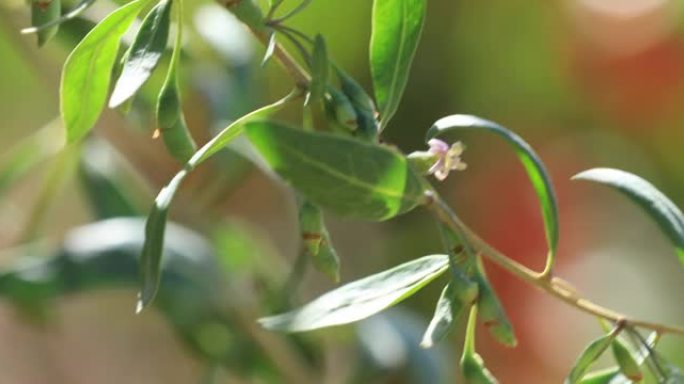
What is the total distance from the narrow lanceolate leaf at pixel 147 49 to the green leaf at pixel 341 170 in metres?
0.06

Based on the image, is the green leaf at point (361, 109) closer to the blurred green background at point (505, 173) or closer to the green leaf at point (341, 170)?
the green leaf at point (341, 170)

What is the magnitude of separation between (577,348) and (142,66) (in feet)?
3.06

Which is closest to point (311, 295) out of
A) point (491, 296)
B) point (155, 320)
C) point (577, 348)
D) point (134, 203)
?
point (155, 320)

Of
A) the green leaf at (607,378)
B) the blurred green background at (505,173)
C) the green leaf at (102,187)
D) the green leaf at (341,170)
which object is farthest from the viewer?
the blurred green background at (505,173)

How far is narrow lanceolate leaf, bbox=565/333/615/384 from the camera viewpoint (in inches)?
13.4

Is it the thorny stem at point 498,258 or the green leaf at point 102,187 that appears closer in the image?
the thorny stem at point 498,258

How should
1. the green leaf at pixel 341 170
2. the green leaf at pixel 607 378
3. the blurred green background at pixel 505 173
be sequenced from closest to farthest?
the green leaf at pixel 341 170 → the green leaf at pixel 607 378 → the blurred green background at pixel 505 173

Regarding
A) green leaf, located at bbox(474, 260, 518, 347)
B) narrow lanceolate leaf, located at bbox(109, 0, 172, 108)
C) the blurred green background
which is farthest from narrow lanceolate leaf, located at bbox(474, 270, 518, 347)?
the blurred green background

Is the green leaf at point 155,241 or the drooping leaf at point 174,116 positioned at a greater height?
the drooping leaf at point 174,116

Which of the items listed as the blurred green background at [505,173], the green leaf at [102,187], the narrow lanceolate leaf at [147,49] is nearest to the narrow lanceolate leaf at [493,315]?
the narrow lanceolate leaf at [147,49]

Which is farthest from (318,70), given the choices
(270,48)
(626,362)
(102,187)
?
(102,187)

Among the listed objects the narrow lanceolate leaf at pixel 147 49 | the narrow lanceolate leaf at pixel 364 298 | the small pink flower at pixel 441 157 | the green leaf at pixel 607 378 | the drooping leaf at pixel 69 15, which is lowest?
the green leaf at pixel 607 378

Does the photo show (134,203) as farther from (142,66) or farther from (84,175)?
(142,66)

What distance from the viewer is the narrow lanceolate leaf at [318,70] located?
315mm
